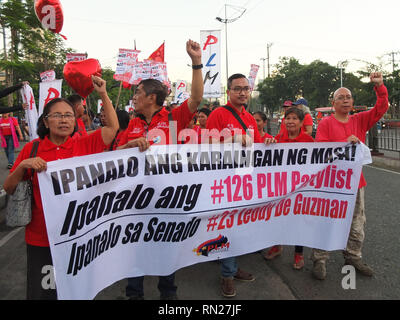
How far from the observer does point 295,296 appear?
2.92 m

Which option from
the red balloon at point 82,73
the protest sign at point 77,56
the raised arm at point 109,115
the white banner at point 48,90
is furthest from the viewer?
the protest sign at point 77,56

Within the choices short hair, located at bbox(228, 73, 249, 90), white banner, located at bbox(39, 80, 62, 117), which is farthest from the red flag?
short hair, located at bbox(228, 73, 249, 90)

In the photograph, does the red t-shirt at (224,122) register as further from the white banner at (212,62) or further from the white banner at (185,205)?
the white banner at (212,62)

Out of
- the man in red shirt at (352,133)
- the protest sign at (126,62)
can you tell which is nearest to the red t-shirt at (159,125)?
the man in red shirt at (352,133)

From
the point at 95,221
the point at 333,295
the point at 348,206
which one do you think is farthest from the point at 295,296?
the point at 95,221

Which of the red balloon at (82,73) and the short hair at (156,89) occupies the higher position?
the red balloon at (82,73)

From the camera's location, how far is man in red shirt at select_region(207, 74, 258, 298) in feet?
9.56

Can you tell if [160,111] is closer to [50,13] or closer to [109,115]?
[109,115]

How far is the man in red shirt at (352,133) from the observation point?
3.24 m

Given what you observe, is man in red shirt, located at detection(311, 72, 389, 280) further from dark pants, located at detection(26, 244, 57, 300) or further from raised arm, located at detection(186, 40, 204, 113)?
dark pants, located at detection(26, 244, 57, 300)

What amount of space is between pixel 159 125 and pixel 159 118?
0.23 feet

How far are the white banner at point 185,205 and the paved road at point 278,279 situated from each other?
426 millimetres

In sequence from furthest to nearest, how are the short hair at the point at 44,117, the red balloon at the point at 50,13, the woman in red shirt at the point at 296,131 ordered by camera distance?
1. the red balloon at the point at 50,13
2. the woman in red shirt at the point at 296,131
3. the short hair at the point at 44,117
